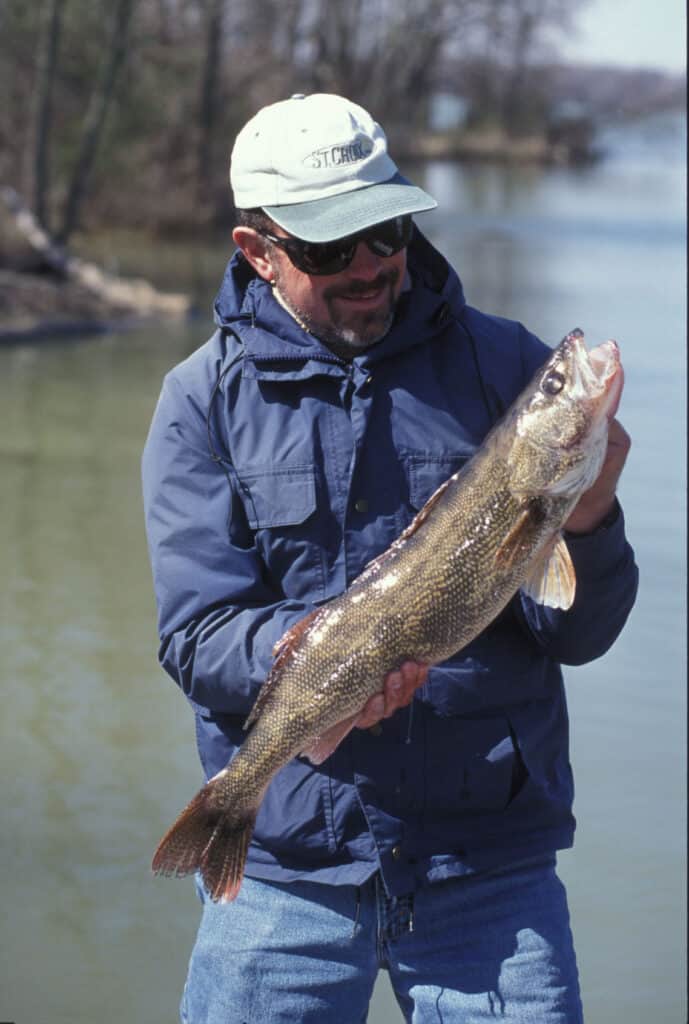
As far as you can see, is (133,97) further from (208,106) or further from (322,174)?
(322,174)

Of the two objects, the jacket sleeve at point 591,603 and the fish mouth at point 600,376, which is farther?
the jacket sleeve at point 591,603

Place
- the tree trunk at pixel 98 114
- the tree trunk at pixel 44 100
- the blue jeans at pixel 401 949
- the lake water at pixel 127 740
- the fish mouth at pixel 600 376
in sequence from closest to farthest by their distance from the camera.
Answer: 1. the fish mouth at pixel 600 376
2. the blue jeans at pixel 401 949
3. the lake water at pixel 127 740
4. the tree trunk at pixel 44 100
5. the tree trunk at pixel 98 114

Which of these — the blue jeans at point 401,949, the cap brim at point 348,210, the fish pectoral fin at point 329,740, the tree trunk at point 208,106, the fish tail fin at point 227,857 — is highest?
the cap brim at point 348,210

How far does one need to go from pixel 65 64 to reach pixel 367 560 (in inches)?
1053

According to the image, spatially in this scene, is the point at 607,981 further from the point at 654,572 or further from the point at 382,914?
the point at 654,572

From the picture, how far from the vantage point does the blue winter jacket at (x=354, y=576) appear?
9.79ft

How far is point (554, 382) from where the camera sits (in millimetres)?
2867

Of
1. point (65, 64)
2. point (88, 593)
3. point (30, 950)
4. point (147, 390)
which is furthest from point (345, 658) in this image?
point (65, 64)

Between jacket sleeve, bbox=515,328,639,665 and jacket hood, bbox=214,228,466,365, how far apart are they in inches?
21.5

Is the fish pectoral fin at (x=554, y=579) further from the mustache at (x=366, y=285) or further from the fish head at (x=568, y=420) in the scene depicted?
the mustache at (x=366, y=285)

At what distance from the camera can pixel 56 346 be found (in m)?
16.2

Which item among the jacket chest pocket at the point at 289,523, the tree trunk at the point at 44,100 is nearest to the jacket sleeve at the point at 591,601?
the jacket chest pocket at the point at 289,523

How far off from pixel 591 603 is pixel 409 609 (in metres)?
0.38

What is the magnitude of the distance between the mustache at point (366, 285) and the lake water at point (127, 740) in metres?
2.75
